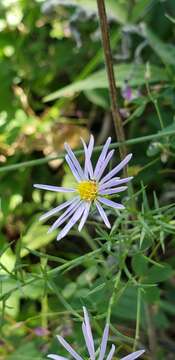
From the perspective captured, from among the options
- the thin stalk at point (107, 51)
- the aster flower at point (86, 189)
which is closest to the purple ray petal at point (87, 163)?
the aster flower at point (86, 189)

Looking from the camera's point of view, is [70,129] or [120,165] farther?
[70,129]

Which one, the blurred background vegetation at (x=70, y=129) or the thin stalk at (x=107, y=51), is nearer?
the thin stalk at (x=107, y=51)

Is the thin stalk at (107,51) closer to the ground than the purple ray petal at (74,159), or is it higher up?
higher up

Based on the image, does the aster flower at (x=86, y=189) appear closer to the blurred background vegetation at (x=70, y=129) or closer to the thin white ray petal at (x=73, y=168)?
the thin white ray petal at (x=73, y=168)

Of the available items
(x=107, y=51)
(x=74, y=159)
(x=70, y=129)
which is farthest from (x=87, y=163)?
(x=70, y=129)

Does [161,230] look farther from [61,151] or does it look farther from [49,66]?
[49,66]

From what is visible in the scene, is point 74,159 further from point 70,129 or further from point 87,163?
point 70,129
